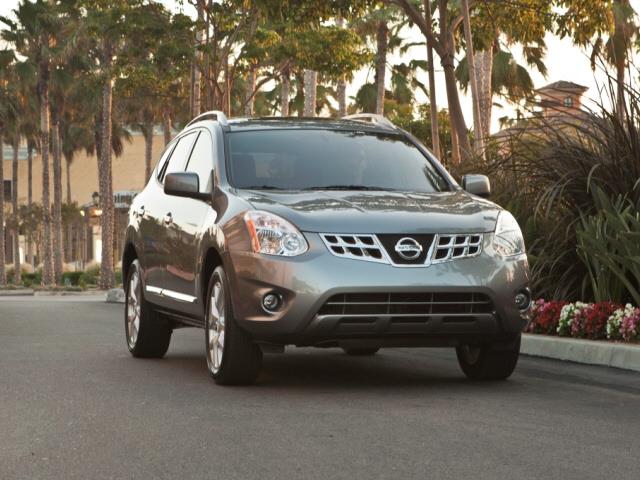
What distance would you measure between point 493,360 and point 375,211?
58.6 inches

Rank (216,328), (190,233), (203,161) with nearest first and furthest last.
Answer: (216,328), (190,233), (203,161)

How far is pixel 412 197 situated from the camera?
9.16m

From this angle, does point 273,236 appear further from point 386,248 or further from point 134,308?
point 134,308

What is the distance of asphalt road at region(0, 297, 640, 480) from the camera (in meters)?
5.93

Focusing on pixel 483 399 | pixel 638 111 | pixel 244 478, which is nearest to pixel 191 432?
pixel 244 478

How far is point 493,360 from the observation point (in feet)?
30.3

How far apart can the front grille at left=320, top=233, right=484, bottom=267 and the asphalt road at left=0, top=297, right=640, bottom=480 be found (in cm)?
87

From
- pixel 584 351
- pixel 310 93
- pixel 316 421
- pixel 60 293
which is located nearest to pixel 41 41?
pixel 60 293

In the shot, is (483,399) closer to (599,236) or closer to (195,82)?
(599,236)

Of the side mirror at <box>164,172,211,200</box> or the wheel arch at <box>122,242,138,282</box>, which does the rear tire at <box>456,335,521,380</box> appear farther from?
the wheel arch at <box>122,242,138,282</box>

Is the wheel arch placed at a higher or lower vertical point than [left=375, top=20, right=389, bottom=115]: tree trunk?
lower

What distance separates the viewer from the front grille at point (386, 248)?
834 centimetres

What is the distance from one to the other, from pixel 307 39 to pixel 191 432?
25.7 m

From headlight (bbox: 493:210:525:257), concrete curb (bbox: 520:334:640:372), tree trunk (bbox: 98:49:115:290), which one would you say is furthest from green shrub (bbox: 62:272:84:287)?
headlight (bbox: 493:210:525:257)
